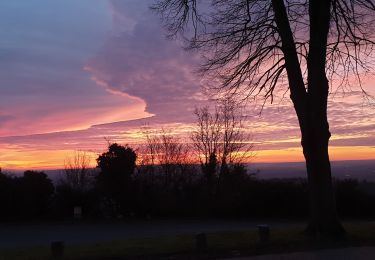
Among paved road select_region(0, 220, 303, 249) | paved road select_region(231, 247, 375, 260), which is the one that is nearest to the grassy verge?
paved road select_region(231, 247, 375, 260)

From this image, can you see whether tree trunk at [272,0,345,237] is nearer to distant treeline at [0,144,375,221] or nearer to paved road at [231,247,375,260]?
paved road at [231,247,375,260]

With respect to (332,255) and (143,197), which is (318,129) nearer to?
(332,255)

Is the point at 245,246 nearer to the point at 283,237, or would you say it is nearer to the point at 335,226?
the point at 283,237

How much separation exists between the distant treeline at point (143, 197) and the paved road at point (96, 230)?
2.64 meters

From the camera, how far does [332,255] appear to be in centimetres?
1203

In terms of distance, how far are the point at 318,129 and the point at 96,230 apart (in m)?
13.2

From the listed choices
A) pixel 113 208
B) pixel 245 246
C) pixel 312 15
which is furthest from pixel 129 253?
pixel 113 208

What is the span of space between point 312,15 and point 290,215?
1907cm

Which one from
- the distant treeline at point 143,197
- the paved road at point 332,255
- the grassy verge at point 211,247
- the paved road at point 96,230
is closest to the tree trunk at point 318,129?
the grassy verge at point 211,247

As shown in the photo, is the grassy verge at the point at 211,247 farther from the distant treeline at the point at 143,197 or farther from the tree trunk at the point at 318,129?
the distant treeline at the point at 143,197

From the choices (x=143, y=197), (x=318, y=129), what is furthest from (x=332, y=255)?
(x=143, y=197)

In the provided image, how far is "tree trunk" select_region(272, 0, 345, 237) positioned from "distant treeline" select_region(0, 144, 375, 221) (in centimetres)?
1749

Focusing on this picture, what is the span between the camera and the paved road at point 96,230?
2158cm

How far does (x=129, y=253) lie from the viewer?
12.5 metres
